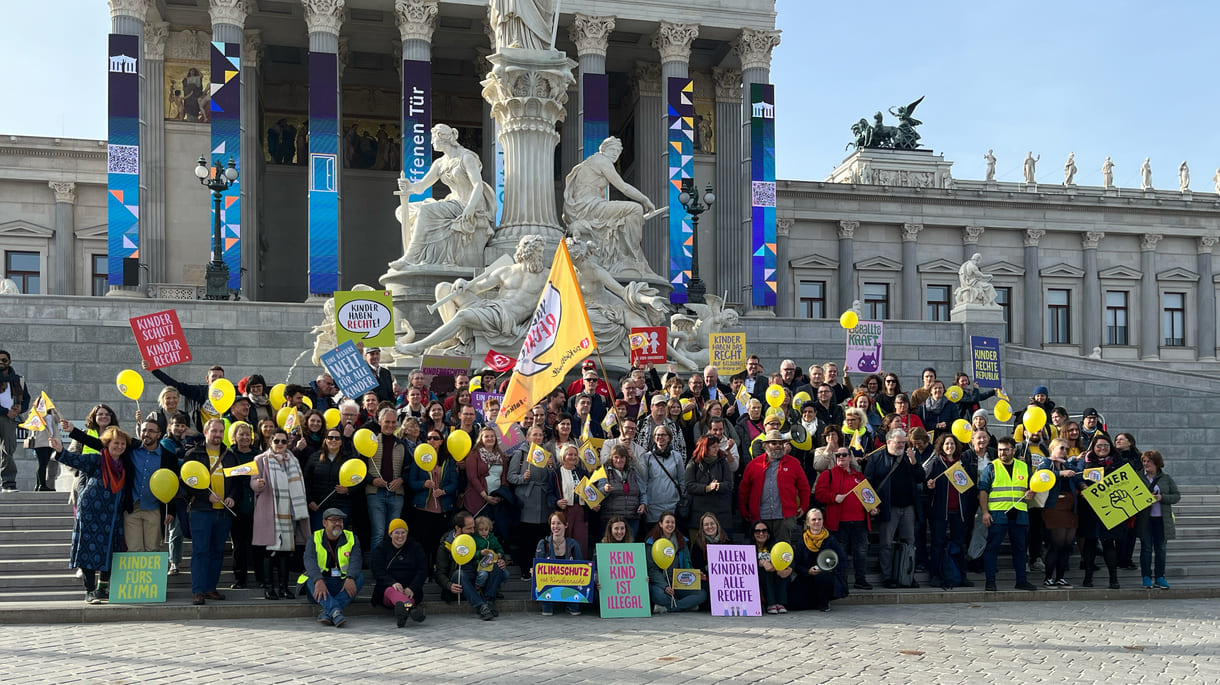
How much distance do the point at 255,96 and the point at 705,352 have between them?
28470 millimetres

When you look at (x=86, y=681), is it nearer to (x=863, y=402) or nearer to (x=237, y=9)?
(x=863, y=402)

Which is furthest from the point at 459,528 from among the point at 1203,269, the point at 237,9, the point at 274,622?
the point at 1203,269

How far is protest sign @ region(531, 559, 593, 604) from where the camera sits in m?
12.2

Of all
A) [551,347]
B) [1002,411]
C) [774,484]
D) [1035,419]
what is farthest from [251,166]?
[774,484]

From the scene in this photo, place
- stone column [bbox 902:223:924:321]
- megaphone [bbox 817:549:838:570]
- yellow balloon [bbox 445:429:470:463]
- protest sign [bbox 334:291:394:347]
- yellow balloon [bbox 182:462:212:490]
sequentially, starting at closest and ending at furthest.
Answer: yellow balloon [bbox 182:462:212:490]
megaphone [bbox 817:549:838:570]
yellow balloon [bbox 445:429:470:463]
protest sign [bbox 334:291:394:347]
stone column [bbox 902:223:924:321]

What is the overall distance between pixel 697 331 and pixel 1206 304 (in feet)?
152

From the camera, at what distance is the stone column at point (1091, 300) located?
5916 centimetres

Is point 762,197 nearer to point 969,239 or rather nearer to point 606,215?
point 969,239

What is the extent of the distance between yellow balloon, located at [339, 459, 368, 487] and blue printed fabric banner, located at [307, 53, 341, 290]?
27.7 meters

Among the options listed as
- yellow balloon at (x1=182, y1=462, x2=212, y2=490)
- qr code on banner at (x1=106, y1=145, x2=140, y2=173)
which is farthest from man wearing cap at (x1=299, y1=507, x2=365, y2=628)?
qr code on banner at (x1=106, y1=145, x2=140, y2=173)

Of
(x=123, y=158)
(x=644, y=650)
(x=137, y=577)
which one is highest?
(x=123, y=158)

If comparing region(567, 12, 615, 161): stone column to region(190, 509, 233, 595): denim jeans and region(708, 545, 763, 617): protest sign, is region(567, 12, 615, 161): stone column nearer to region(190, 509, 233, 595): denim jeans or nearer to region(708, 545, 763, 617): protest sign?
region(708, 545, 763, 617): protest sign

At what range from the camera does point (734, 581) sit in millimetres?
12461

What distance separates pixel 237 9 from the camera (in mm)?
41000
